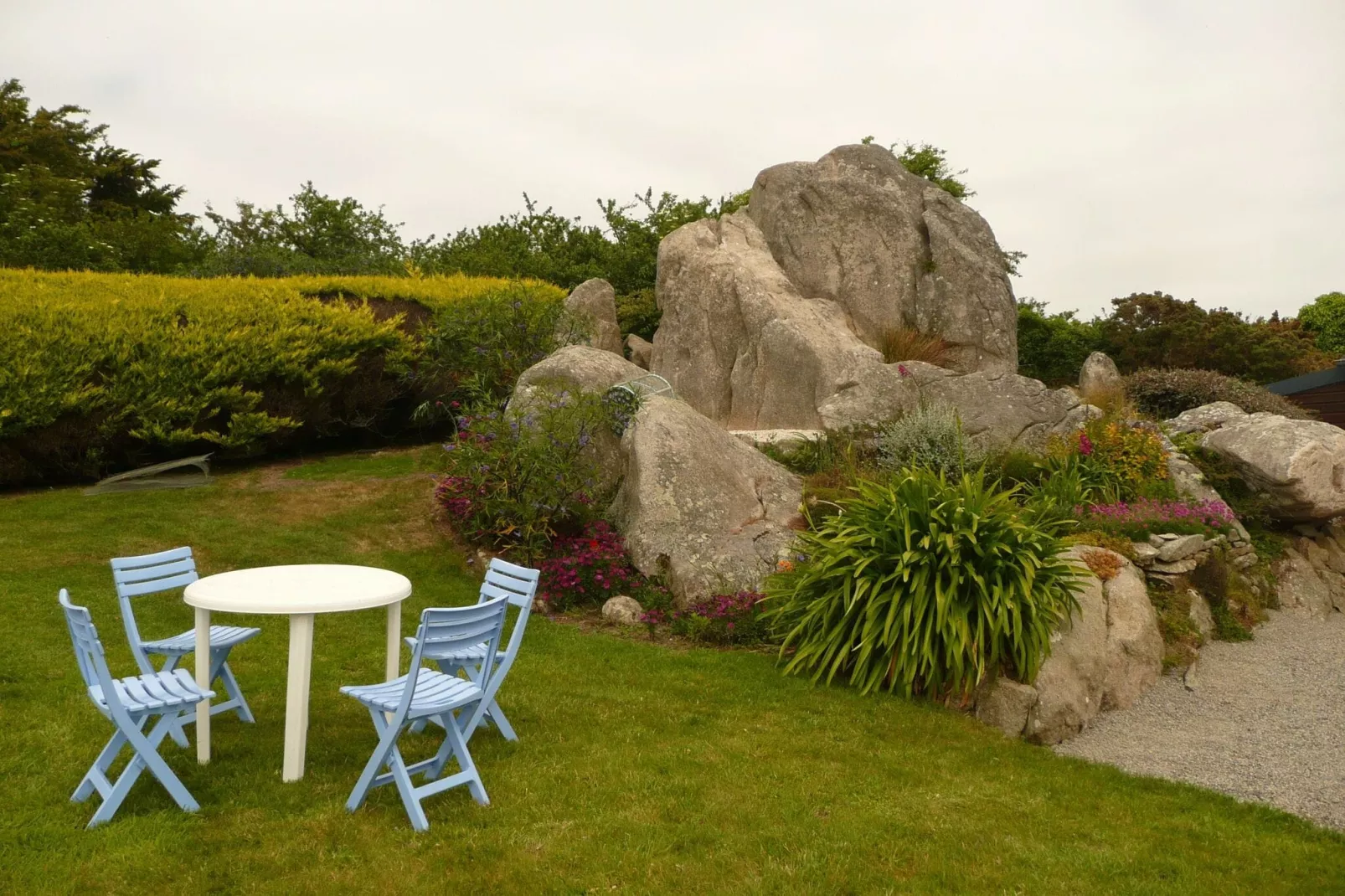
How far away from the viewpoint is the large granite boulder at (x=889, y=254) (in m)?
16.4

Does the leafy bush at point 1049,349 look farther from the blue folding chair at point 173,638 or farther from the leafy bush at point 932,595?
the blue folding chair at point 173,638

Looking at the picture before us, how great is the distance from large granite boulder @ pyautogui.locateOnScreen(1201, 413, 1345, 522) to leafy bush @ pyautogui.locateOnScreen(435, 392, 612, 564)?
301 inches

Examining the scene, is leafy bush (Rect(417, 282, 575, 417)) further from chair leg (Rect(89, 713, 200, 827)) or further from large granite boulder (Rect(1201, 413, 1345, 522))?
large granite boulder (Rect(1201, 413, 1345, 522))

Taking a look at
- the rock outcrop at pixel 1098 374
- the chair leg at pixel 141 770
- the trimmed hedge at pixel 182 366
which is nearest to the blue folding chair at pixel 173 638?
the chair leg at pixel 141 770

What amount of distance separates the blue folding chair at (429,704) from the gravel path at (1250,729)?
14.2ft

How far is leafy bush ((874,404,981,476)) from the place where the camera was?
11.6 m

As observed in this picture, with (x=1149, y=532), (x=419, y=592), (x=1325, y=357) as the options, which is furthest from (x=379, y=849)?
(x=1325, y=357)

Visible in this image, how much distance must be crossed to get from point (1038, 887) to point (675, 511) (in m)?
5.90

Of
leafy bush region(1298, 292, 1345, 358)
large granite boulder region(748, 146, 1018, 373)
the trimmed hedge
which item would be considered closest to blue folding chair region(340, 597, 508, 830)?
the trimmed hedge

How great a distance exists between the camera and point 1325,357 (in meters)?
28.0

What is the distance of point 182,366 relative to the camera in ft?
41.1

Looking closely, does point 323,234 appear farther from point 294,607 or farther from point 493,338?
point 294,607

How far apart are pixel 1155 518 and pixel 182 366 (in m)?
11.5

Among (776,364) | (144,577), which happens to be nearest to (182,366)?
(144,577)
